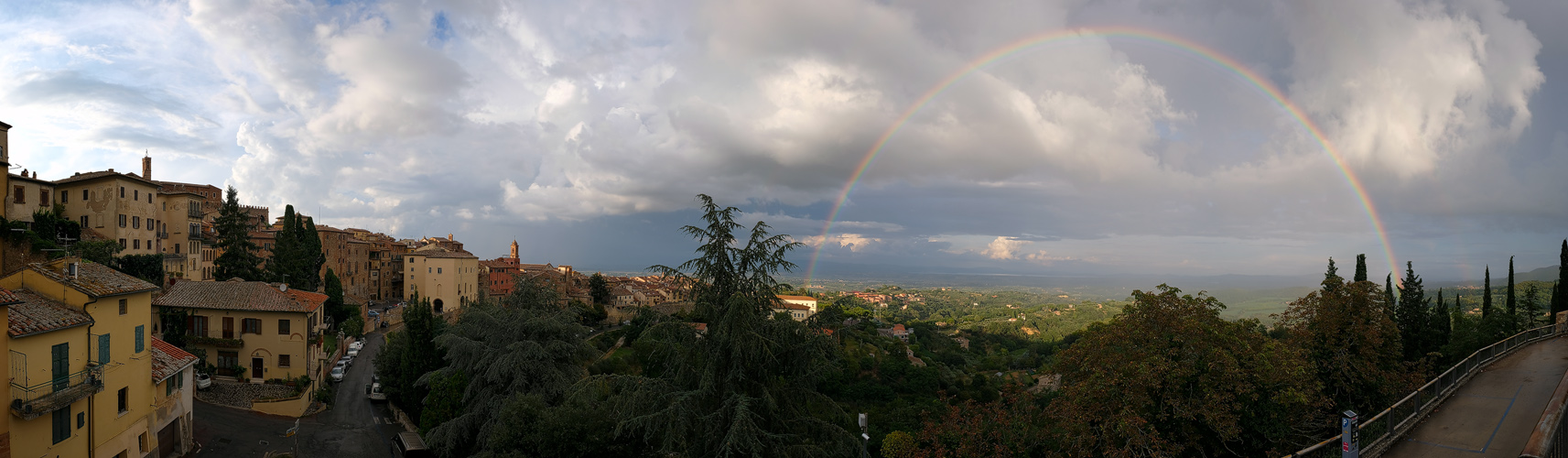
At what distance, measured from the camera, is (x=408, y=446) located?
2356 centimetres

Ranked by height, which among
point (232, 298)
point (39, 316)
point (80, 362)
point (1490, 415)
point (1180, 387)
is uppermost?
point (39, 316)

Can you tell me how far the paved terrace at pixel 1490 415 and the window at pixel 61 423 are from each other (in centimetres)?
2933

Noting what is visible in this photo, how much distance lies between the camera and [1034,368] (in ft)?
233

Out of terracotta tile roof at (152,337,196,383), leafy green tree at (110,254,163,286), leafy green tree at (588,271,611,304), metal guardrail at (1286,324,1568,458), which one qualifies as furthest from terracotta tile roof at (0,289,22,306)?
leafy green tree at (588,271,611,304)

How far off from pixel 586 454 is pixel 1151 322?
47.2ft

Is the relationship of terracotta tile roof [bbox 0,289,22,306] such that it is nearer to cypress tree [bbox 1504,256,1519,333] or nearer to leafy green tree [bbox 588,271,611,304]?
cypress tree [bbox 1504,256,1519,333]

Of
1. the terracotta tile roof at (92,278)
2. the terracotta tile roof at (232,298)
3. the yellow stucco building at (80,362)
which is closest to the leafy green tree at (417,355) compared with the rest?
the terracotta tile roof at (232,298)

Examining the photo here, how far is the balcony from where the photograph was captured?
46.9 feet

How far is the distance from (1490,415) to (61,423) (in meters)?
33.2

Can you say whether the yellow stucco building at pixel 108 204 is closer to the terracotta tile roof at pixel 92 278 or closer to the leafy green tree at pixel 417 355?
the leafy green tree at pixel 417 355

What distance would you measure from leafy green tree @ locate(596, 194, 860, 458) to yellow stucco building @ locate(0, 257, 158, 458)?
1477cm

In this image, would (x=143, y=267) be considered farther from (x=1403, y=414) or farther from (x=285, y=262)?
(x=1403, y=414)

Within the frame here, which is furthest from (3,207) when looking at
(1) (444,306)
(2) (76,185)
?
(1) (444,306)

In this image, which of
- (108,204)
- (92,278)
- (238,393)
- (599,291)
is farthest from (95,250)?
(599,291)
